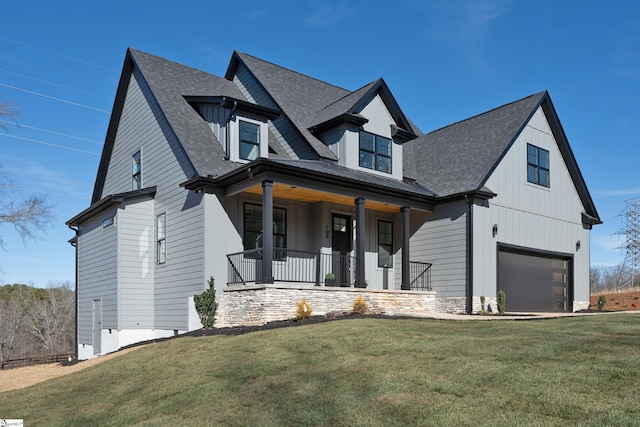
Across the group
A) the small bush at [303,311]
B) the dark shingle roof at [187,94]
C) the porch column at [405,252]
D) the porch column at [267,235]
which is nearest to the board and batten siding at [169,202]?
the dark shingle roof at [187,94]

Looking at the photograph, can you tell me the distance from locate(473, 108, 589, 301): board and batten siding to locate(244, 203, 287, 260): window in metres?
6.25

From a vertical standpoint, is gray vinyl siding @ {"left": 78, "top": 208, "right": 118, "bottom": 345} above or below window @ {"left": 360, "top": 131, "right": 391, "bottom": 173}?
below

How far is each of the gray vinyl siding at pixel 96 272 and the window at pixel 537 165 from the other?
14.6 metres

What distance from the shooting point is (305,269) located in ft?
58.4

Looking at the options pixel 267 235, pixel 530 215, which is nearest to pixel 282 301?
pixel 267 235

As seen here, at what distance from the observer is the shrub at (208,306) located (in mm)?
15602

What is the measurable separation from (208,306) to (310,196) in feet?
14.8

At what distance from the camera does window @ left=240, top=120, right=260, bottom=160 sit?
17.6 meters

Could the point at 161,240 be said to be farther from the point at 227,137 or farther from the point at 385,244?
the point at 385,244

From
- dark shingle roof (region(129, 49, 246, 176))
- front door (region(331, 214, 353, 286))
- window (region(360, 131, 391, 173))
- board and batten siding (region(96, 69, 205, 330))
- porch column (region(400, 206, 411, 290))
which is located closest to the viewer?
board and batten siding (region(96, 69, 205, 330))

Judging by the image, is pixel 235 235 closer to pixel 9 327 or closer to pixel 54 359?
pixel 54 359

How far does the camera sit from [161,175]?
1839 cm

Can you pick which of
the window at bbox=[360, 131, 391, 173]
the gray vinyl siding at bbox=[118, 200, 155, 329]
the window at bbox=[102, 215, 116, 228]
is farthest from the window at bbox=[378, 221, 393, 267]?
the window at bbox=[102, 215, 116, 228]

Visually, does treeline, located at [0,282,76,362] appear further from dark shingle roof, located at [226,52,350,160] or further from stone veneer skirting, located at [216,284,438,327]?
stone veneer skirting, located at [216,284,438,327]
